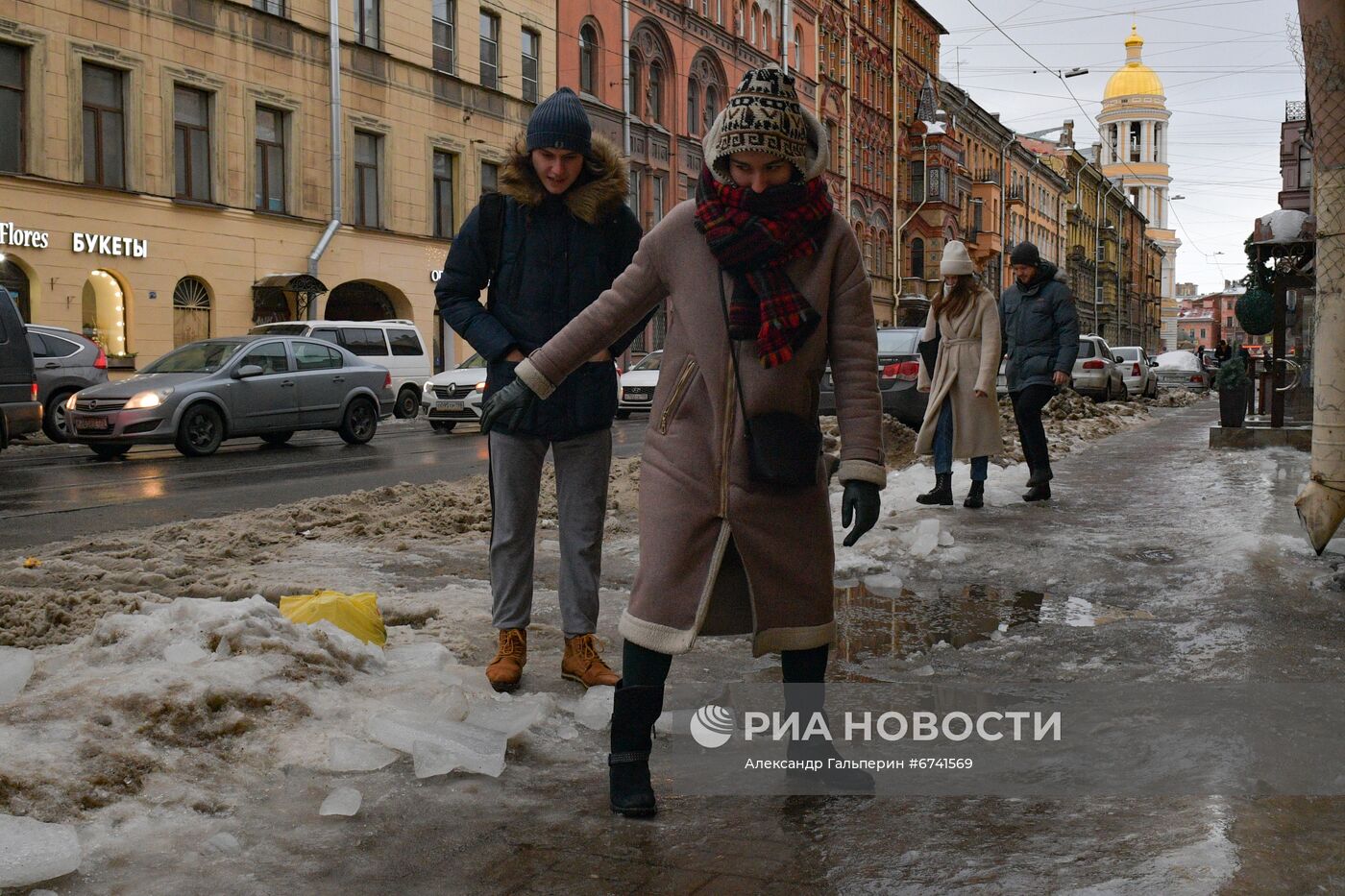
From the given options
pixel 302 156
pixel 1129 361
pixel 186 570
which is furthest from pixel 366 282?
pixel 186 570

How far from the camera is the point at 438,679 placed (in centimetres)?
421

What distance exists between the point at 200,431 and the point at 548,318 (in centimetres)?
1228

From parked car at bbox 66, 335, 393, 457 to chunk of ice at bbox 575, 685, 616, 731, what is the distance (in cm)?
1213

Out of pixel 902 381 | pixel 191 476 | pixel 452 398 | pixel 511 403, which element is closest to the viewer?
pixel 511 403

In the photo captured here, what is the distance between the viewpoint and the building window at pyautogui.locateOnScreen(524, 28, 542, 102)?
3619 centimetres

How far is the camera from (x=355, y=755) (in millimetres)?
3521

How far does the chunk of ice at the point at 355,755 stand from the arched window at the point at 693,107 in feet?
142

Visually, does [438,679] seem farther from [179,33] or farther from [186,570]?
[179,33]

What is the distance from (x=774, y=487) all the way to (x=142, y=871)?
5.30ft

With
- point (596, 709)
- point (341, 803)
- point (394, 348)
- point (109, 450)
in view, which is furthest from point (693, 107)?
point (341, 803)

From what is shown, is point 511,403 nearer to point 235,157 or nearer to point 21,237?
point 21,237

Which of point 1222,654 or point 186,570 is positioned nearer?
point 1222,654

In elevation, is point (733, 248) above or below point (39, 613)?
above

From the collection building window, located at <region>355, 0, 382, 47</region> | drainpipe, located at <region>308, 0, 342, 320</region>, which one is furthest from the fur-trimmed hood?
building window, located at <region>355, 0, 382, 47</region>
